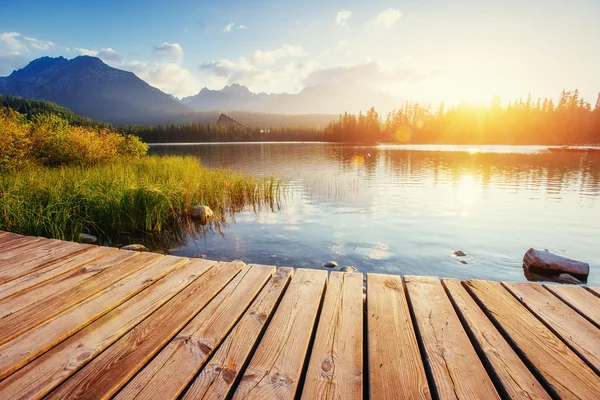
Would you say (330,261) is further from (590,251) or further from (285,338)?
(590,251)

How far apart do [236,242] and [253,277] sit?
230 inches

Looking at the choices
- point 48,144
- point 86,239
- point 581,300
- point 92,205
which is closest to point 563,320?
point 581,300

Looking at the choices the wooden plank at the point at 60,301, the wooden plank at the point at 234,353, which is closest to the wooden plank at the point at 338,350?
the wooden plank at the point at 234,353

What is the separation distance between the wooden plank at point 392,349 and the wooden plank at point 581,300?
4.69 ft

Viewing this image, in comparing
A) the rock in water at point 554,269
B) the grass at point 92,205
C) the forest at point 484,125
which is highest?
the forest at point 484,125

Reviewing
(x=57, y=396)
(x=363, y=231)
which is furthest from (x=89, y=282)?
(x=363, y=231)

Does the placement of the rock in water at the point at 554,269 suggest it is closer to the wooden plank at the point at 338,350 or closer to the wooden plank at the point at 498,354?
the wooden plank at the point at 498,354

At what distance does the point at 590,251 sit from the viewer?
8.28 metres

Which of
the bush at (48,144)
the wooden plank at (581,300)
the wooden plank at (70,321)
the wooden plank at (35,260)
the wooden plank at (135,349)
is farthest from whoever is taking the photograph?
the bush at (48,144)

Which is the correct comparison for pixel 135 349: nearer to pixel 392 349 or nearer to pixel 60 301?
pixel 60 301

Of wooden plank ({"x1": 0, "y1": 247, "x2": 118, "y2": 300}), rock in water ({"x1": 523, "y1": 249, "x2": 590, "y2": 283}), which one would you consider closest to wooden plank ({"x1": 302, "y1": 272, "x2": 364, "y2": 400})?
wooden plank ({"x1": 0, "y1": 247, "x2": 118, "y2": 300})

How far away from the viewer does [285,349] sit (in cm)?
204

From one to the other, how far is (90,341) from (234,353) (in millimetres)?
1021

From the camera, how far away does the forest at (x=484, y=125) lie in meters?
86.5
